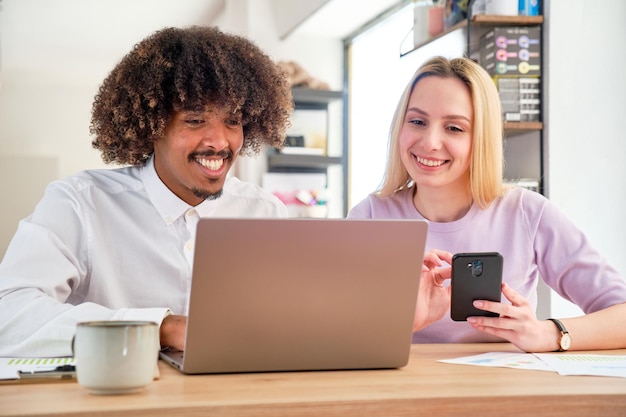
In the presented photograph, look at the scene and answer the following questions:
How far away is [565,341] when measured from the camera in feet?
4.94

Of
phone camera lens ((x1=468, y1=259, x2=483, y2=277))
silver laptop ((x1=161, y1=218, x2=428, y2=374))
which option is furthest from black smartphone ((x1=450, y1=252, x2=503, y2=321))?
silver laptop ((x1=161, y1=218, x2=428, y2=374))

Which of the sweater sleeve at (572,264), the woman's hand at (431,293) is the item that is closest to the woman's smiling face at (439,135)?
the sweater sleeve at (572,264)

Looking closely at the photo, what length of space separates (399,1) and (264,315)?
160 inches

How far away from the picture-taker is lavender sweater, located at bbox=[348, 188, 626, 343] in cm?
185

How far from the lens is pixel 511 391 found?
1030 millimetres

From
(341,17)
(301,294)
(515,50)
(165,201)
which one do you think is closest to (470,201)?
(165,201)

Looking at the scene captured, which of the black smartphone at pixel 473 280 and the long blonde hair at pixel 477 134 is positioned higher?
the long blonde hair at pixel 477 134

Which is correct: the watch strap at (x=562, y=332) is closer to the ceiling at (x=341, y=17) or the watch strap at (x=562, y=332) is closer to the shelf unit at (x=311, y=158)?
the ceiling at (x=341, y=17)

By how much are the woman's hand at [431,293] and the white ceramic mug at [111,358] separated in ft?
2.27

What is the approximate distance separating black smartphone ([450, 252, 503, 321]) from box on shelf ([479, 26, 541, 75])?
1757 millimetres

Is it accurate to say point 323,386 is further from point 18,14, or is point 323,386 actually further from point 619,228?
point 18,14

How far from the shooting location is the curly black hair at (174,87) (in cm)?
189

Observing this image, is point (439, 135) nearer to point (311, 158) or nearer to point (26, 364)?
point (26, 364)

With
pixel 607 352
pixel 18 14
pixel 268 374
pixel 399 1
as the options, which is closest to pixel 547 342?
pixel 607 352
